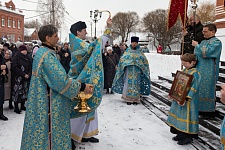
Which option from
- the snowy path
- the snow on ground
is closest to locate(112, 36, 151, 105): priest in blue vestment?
the snow on ground

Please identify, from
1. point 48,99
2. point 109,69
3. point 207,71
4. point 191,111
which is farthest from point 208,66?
point 109,69

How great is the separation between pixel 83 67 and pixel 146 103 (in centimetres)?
417

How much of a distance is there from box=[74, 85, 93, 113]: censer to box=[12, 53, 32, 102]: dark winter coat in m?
3.54

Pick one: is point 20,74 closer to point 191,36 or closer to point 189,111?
point 189,111

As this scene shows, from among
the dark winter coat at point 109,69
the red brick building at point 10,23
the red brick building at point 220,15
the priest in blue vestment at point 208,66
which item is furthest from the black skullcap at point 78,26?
the red brick building at point 10,23

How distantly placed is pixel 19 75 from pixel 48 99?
12.6ft

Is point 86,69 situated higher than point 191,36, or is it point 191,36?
point 191,36

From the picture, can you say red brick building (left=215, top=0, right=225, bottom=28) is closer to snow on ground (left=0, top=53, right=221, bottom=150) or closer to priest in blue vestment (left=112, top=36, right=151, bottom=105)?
priest in blue vestment (left=112, top=36, right=151, bottom=105)

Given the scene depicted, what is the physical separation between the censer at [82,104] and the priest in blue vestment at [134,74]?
14.2 ft

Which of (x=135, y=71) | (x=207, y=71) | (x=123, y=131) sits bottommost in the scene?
(x=123, y=131)

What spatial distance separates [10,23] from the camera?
4975 centimetres

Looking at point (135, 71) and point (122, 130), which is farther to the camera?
point (135, 71)

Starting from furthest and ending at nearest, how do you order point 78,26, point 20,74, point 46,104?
point 20,74 < point 78,26 < point 46,104

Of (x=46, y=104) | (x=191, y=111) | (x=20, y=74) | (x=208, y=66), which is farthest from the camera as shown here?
(x=20, y=74)
